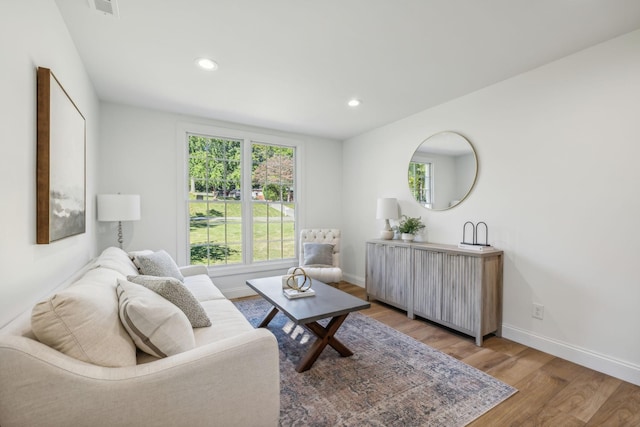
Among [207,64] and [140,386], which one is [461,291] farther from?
[207,64]

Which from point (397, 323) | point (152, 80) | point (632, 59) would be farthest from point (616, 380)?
point (152, 80)

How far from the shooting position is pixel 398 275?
341cm

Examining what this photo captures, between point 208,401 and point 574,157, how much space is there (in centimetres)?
305

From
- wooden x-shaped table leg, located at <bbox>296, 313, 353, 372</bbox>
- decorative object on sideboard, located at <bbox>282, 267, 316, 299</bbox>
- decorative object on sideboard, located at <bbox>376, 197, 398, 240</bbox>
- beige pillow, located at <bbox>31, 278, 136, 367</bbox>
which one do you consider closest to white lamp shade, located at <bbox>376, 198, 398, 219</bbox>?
decorative object on sideboard, located at <bbox>376, 197, 398, 240</bbox>

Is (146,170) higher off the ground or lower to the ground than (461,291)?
higher

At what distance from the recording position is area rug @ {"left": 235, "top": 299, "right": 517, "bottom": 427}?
168 centimetres

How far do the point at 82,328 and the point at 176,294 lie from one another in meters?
0.64

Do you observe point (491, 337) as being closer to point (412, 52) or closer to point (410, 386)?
point (410, 386)

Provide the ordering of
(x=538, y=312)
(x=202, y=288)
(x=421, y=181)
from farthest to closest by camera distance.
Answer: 1. (x=421, y=181)
2. (x=202, y=288)
3. (x=538, y=312)

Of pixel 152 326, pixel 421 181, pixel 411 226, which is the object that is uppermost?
pixel 421 181

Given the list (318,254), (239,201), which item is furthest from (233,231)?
(318,254)

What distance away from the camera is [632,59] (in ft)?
6.64

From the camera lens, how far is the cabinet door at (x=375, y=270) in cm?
365

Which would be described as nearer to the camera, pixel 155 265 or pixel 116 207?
pixel 155 265
